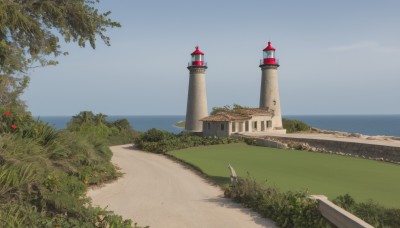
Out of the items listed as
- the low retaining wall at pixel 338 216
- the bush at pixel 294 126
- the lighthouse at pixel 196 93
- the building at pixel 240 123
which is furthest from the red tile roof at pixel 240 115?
the low retaining wall at pixel 338 216

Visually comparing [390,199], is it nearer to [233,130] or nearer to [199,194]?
[199,194]

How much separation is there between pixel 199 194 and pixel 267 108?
2888 centimetres

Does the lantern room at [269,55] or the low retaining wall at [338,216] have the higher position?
the lantern room at [269,55]

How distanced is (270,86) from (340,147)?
15.2 meters

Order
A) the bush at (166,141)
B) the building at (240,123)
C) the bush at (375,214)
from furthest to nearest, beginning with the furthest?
the building at (240,123) → the bush at (166,141) → the bush at (375,214)

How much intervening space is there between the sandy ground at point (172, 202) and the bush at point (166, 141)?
35.3 ft

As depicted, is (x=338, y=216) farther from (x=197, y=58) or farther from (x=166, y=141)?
(x=197, y=58)

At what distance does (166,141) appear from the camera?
30906mm

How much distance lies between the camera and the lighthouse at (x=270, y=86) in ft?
132

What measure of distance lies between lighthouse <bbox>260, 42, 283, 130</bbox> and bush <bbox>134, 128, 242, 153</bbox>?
9.94 meters

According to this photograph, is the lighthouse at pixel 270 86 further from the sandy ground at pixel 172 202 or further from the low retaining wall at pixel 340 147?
the sandy ground at pixel 172 202

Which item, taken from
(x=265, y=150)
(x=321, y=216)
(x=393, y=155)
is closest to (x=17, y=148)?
(x=321, y=216)

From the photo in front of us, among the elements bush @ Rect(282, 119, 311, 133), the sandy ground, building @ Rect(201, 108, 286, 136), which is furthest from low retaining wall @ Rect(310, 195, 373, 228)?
bush @ Rect(282, 119, 311, 133)

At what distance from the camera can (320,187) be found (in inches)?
548
